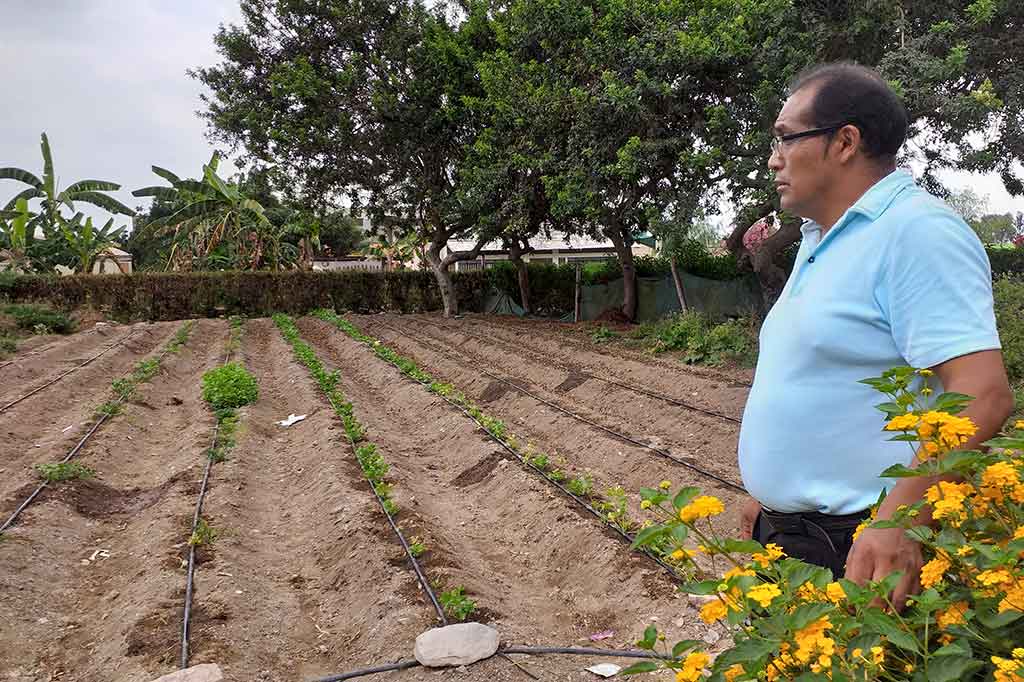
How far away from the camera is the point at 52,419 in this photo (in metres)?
9.48

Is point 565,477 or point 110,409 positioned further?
point 110,409

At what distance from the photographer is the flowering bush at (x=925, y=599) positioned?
97 centimetres

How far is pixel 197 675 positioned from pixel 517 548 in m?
2.50

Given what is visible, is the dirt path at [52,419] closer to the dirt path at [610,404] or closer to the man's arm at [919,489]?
the dirt path at [610,404]

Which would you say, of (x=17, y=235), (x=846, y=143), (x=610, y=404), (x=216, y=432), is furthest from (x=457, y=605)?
(x=17, y=235)

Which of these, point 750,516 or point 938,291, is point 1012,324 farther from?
point 938,291

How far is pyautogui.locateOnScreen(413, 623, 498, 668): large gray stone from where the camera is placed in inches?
142

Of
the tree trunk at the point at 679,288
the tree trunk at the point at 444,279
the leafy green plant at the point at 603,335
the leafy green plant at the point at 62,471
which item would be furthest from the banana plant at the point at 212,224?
the leafy green plant at the point at 62,471

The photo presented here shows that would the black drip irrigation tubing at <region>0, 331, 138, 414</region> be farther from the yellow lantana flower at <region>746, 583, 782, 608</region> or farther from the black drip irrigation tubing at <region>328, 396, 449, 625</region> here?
the yellow lantana flower at <region>746, 583, 782, 608</region>

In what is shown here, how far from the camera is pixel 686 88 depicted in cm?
1250

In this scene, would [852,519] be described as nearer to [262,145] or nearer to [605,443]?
[605,443]

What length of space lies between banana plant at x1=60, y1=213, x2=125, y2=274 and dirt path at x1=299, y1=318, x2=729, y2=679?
63.3ft

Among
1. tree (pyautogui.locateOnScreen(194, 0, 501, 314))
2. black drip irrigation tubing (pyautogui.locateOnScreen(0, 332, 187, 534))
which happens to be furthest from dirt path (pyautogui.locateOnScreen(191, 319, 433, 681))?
tree (pyautogui.locateOnScreen(194, 0, 501, 314))

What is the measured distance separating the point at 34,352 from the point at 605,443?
42.9 ft
